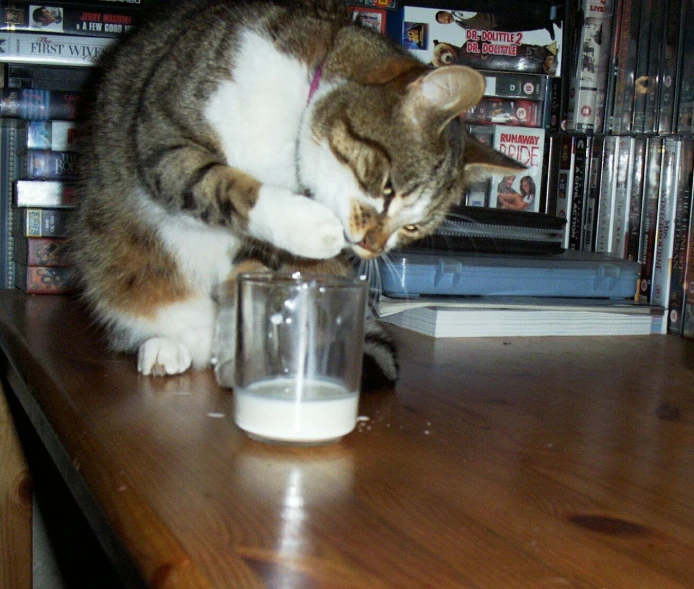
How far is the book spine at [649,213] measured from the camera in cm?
148

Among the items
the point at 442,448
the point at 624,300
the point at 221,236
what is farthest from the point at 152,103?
the point at 624,300

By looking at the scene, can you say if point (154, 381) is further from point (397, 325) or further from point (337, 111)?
point (397, 325)

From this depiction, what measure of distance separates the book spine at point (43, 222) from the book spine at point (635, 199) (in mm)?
1074

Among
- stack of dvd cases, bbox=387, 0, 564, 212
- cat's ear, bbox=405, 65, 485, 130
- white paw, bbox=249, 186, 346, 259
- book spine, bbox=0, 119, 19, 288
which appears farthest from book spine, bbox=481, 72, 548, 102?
book spine, bbox=0, 119, 19, 288

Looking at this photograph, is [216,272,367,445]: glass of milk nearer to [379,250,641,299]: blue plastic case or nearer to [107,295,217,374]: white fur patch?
[107,295,217,374]: white fur patch

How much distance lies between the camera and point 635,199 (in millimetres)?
1510

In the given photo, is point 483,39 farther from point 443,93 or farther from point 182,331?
point 182,331

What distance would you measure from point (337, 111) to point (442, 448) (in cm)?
46

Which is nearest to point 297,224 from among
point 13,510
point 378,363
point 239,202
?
point 239,202

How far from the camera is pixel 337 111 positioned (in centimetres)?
95

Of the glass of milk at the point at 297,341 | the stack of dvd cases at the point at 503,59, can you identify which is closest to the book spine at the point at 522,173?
the stack of dvd cases at the point at 503,59

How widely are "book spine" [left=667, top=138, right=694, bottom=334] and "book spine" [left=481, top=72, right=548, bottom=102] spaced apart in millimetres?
282

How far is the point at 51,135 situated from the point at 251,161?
2.42 ft

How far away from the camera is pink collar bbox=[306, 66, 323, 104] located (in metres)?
0.98
